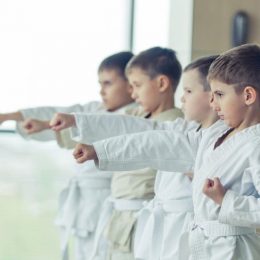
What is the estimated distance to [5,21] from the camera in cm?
336

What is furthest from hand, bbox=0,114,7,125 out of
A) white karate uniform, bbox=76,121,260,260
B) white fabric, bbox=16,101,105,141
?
white karate uniform, bbox=76,121,260,260

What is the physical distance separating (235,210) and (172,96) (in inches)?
33.3

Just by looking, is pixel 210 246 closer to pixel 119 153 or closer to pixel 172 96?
pixel 119 153

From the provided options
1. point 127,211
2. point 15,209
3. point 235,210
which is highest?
point 235,210

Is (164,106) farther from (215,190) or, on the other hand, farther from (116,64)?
(215,190)

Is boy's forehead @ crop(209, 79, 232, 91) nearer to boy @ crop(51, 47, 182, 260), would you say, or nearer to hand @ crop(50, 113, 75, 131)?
hand @ crop(50, 113, 75, 131)

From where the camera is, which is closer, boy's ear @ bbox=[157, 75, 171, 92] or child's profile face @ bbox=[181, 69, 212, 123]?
child's profile face @ bbox=[181, 69, 212, 123]

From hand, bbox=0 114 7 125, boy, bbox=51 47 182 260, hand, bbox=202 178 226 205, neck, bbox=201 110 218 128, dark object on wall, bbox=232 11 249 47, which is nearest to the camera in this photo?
hand, bbox=202 178 226 205

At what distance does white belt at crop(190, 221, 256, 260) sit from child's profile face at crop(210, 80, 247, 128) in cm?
19

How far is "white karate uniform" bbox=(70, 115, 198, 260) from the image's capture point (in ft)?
7.09

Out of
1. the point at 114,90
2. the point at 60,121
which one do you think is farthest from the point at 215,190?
the point at 114,90

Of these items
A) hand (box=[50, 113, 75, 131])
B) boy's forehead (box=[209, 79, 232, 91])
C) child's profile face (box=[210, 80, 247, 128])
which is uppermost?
boy's forehead (box=[209, 79, 232, 91])

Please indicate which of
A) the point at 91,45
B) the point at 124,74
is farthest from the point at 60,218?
the point at 91,45

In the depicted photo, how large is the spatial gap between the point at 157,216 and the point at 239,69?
0.58 m
